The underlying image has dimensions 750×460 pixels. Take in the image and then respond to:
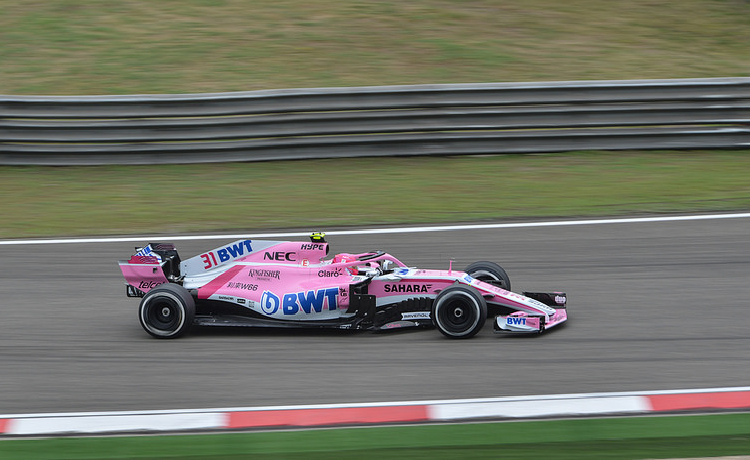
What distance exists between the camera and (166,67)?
14695mm

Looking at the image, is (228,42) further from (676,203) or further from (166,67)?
(676,203)

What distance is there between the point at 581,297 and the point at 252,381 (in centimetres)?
300

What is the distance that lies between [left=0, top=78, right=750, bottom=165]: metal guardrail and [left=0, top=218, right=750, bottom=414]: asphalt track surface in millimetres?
3476

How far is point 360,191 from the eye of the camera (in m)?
11.0

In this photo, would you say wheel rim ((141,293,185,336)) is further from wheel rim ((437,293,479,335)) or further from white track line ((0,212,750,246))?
white track line ((0,212,750,246))

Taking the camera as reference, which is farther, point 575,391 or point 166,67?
point 166,67

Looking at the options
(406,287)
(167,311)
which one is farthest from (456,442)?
(167,311)

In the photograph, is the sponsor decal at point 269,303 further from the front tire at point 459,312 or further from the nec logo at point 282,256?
the front tire at point 459,312

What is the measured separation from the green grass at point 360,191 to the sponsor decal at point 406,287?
9.75 feet

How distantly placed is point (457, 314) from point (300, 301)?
46.2 inches

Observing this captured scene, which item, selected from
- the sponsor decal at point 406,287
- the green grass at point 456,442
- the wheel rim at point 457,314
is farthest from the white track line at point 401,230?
the green grass at point 456,442

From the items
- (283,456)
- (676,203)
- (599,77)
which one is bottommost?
(283,456)

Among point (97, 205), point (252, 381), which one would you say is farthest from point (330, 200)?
point (252, 381)

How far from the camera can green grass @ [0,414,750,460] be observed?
4930 mm
